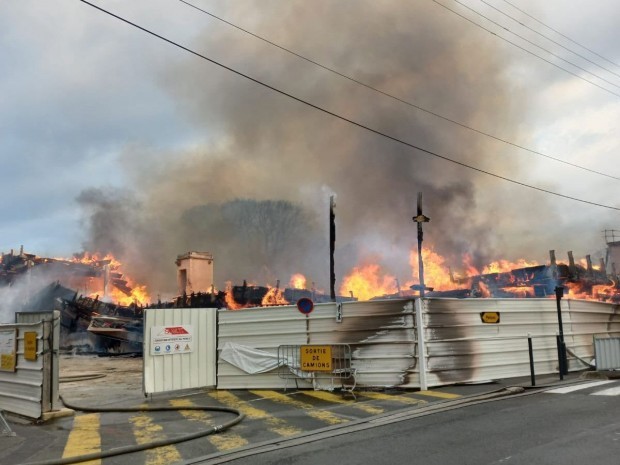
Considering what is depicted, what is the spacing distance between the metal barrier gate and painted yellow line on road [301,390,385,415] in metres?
0.37

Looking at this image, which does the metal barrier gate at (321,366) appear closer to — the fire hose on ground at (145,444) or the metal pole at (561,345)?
the fire hose on ground at (145,444)

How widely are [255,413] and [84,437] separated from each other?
2.92 meters

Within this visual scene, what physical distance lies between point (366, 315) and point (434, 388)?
2.33 m

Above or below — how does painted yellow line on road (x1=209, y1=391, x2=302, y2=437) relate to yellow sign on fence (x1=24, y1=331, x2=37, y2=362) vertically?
below

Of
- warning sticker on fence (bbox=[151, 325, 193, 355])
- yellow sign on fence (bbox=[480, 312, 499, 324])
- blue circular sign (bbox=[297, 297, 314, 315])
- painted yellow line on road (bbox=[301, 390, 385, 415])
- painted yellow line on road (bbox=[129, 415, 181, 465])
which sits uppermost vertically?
blue circular sign (bbox=[297, 297, 314, 315])

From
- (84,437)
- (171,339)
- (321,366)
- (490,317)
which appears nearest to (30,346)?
(84,437)

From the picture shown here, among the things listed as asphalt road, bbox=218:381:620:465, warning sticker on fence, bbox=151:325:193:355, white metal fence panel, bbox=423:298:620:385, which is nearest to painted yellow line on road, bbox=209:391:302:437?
asphalt road, bbox=218:381:620:465

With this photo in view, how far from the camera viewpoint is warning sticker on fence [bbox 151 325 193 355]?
11.4 m

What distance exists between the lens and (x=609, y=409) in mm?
7844

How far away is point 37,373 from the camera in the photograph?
8867mm

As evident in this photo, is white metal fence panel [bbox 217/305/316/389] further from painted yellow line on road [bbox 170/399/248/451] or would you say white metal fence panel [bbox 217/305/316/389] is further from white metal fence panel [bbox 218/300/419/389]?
painted yellow line on road [bbox 170/399/248/451]

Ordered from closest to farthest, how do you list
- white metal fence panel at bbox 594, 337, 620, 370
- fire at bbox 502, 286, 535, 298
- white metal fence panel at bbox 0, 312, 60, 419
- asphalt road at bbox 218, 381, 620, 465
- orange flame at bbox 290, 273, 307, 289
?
asphalt road at bbox 218, 381, 620, 465
white metal fence panel at bbox 0, 312, 60, 419
white metal fence panel at bbox 594, 337, 620, 370
fire at bbox 502, 286, 535, 298
orange flame at bbox 290, 273, 307, 289

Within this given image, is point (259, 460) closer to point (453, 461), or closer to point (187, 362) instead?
point (453, 461)

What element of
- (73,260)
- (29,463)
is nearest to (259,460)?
(29,463)
